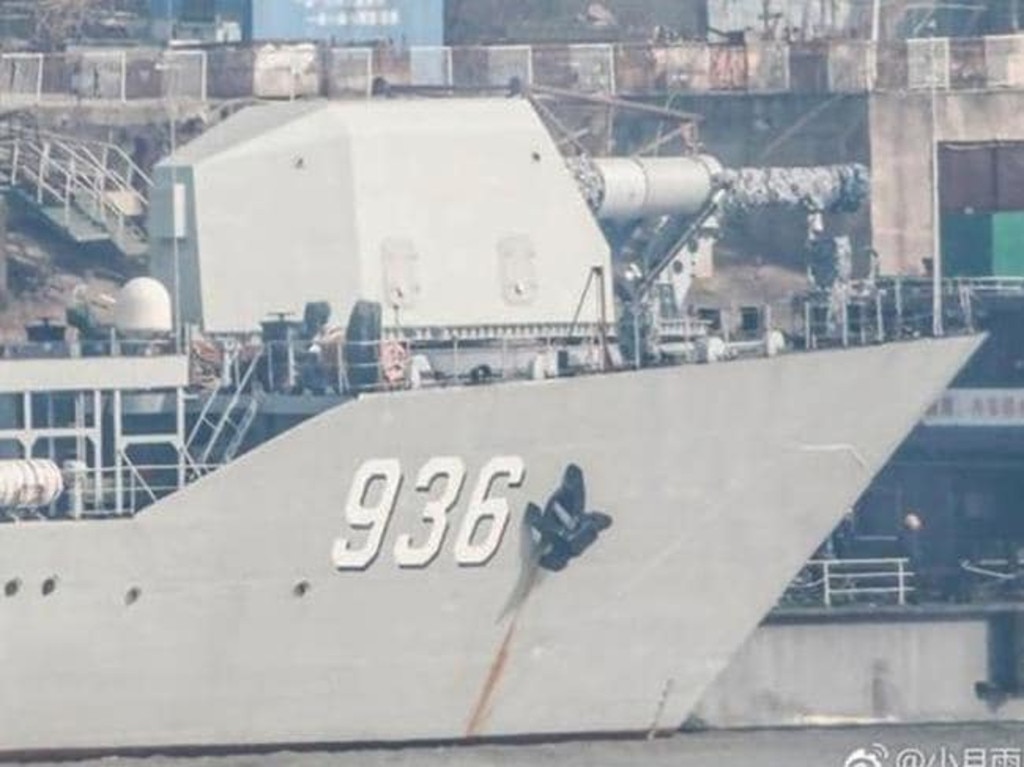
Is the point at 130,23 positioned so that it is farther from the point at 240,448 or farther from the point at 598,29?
the point at 240,448

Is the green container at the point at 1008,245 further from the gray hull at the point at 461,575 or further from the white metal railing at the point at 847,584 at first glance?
the gray hull at the point at 461,575

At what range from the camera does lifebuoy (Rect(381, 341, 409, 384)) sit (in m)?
49.1

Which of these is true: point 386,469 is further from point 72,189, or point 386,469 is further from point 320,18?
point 320,18

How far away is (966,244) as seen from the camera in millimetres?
57562

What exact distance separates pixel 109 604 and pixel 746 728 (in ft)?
23.8

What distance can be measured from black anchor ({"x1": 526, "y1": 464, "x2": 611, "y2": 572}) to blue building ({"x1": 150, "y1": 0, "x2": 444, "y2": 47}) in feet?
57.3

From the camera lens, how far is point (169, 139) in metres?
58.9

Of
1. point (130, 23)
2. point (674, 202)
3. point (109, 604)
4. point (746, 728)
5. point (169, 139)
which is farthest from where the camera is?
point (130, 23)

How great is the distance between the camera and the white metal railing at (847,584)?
52.2m

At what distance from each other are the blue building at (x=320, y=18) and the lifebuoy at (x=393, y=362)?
16.6m

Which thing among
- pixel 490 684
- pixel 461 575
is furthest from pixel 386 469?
pixel 490 684

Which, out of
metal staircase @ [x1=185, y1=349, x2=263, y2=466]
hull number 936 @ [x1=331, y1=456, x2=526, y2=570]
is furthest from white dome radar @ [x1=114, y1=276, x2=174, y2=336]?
hull number 936 @ [x1=331, y1=456, x2=526, y2=570]

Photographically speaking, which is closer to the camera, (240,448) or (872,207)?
(240,448)

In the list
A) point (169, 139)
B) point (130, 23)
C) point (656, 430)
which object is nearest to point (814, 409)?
point (656, 430)
